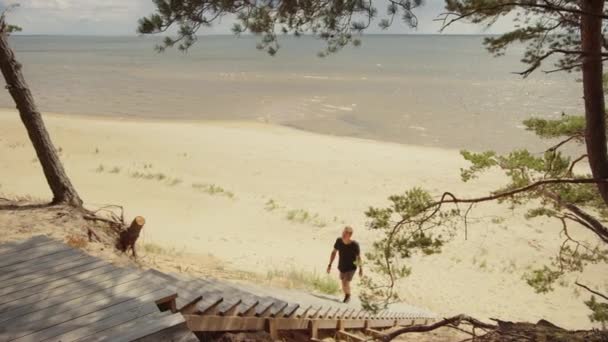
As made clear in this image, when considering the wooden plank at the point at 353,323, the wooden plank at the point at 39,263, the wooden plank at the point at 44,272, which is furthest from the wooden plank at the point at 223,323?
the wooden plank at the point at 353,323

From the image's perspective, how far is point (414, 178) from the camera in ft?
62.0

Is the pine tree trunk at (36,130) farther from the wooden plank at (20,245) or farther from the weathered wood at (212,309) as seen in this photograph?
the weathered wood at (212,309)

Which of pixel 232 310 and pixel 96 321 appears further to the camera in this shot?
pixel 232 310

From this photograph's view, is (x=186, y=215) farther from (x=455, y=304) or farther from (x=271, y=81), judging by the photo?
(x=271, y=81)

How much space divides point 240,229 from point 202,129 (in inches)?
602

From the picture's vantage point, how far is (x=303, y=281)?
10.1 meters

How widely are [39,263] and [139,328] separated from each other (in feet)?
5.67

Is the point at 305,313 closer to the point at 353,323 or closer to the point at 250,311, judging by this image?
the point at 250,311

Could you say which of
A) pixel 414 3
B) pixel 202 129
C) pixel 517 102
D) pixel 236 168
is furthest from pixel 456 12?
pixel 517 102

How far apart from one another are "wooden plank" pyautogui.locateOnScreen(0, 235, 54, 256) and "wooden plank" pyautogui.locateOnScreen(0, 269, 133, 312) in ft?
3.62

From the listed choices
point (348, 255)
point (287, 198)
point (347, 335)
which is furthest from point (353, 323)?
point (287, 198)

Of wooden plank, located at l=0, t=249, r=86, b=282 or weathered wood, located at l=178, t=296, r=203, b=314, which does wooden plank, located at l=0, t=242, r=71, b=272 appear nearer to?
wooden plank, located at l=0, t=249, r=86, b=282

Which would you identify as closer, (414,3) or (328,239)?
(414,3)

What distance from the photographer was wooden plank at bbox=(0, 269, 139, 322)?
3.60m
